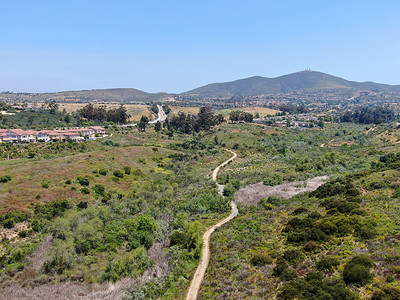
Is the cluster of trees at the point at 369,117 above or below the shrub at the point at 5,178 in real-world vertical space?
above

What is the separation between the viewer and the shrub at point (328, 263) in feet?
68.1

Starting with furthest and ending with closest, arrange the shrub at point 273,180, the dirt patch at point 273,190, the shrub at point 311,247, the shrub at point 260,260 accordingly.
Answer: the shrub at point 273,180 → the dirt patch at point 273,190 → the shrub at point 311,247 → the shrub at point 260,260

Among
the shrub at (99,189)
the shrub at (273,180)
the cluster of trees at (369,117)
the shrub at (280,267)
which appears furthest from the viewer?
the cluster of trees at (369,117)

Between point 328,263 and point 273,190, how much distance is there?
28015 millimetres

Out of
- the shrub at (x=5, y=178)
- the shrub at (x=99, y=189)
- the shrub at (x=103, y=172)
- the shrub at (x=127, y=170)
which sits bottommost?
the shrub at (x=99, y=189)

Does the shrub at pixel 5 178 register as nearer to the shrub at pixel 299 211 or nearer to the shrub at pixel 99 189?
the shrub at pixel 99 189

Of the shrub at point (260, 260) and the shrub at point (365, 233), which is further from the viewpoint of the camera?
the shrub at point (365, 233)

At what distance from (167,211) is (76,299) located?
20.4m

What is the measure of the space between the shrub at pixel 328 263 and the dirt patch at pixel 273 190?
74.4ft

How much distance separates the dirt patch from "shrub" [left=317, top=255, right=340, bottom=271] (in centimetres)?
2267

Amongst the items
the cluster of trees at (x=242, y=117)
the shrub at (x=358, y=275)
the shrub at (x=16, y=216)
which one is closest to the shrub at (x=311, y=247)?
the shrub at (x=358, y=275)

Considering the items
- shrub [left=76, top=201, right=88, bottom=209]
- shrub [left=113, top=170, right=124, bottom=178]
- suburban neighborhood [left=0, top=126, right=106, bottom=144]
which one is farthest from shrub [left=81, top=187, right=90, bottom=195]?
suburban neighborhood [left=0, top=126, right=106, bottom=144]

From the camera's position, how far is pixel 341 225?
2669 centimetres

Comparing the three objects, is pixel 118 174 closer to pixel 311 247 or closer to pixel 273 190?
pixel 273 190
